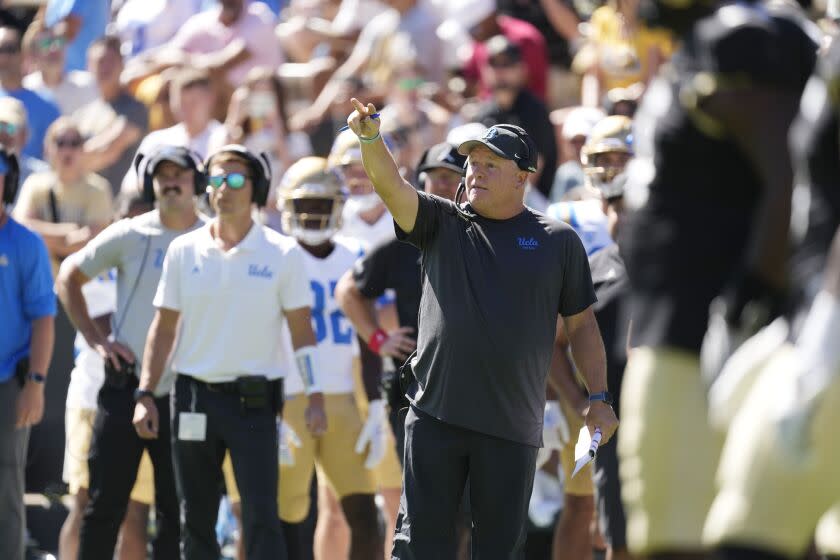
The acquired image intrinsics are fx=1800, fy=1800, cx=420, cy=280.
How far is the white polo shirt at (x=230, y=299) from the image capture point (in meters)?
8.67

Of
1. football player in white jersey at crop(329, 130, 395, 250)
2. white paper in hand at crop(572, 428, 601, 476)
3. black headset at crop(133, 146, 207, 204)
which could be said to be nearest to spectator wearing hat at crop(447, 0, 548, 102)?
football player in white jersey at crop(329, 130, 395, 250)

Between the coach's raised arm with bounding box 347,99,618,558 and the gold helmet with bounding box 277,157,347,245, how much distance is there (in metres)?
2.65

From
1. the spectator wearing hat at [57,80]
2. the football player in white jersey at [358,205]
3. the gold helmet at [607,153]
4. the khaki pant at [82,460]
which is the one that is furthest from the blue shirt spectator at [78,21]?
the gold helmet at [607,153]

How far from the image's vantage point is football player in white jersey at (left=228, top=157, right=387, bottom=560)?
9.48m

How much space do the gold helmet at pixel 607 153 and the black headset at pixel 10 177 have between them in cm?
299

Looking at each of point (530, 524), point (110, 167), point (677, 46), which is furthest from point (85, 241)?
point (677, 46)

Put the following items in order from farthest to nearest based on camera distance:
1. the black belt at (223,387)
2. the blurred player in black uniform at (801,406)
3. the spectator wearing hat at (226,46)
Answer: the spectator wearing hat at (226,46), the black belt at (223,387), the blurred player in black uniform at (801,406)

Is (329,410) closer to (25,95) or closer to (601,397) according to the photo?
(601,397)

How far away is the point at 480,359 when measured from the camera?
723 centimetres

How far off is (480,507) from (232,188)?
2.37 m

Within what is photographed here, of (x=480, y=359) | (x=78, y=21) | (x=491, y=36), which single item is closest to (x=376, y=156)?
(x=480, y=359)

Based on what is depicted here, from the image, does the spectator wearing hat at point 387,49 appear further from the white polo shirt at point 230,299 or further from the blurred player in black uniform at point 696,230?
the blurred player in black uniform at point 696,230

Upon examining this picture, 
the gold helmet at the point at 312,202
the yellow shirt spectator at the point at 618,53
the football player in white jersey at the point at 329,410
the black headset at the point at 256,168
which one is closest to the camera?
the black headset at the point at 256,168

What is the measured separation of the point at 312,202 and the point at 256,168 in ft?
3.43
